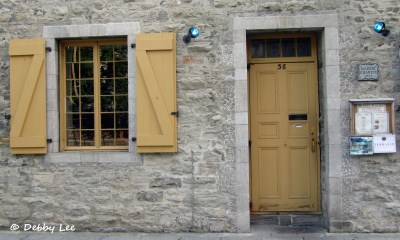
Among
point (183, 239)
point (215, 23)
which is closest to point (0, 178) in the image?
point (183, 239)

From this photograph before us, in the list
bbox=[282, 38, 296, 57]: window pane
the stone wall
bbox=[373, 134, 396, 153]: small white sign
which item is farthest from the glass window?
bbox=[373, 134, 396, 153]: small white sign

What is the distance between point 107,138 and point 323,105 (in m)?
3.04

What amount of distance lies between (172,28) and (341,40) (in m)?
2.27

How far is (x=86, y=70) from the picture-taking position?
19.9 feet

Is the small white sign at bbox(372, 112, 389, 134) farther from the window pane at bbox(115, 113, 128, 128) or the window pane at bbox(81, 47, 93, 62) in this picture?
the window pane at bbox(81, 47, 93, 62)

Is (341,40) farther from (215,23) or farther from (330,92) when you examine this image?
(215,23)

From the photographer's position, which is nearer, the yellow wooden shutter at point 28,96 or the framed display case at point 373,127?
the framed display case at point 373,127

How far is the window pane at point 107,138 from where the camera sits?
599cm

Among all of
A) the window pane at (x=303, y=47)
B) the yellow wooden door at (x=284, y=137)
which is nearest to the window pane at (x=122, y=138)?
the yellow wooden door at (x=284, y=137)

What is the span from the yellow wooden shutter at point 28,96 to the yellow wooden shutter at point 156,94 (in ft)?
4.47

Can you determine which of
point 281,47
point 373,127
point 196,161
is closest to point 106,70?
point 196,161

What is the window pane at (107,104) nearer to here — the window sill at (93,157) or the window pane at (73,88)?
the window pane at (73,88)

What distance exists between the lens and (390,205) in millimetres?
5469

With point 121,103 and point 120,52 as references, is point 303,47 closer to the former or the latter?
point 120,52
